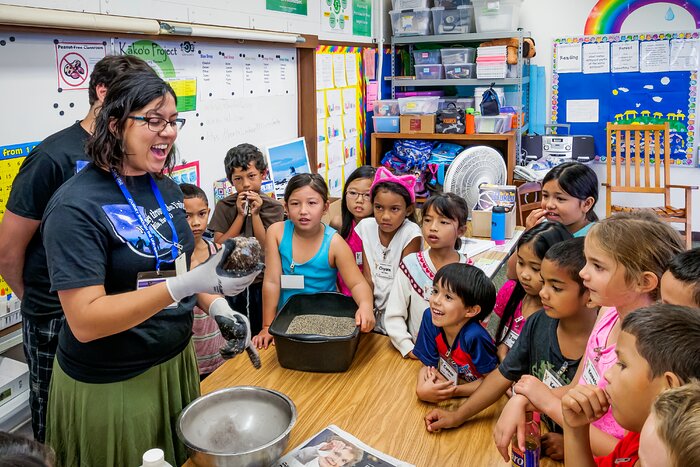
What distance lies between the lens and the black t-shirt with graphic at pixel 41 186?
1.58 meters

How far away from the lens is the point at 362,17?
476 cm

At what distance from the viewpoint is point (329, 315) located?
6.28 ft

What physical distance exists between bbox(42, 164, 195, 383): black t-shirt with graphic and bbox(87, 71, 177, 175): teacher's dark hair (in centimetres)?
4

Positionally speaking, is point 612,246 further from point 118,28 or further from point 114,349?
point 118,28

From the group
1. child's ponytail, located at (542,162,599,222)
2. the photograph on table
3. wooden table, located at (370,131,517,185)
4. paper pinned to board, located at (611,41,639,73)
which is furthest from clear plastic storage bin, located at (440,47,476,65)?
the photograph on table

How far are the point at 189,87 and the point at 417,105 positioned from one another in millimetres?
2604

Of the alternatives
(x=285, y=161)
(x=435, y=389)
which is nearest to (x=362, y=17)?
(x=285, y=161)

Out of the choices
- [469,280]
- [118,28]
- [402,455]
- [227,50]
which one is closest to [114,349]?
[402,455]

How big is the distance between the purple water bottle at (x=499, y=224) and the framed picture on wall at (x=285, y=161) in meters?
1.20

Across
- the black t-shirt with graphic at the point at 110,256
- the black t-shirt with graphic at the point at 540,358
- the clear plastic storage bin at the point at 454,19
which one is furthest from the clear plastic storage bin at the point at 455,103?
the black t-shirt with graphic at the point at 110,256

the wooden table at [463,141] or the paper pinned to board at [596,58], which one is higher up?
the paper pinned to board at [596,58]

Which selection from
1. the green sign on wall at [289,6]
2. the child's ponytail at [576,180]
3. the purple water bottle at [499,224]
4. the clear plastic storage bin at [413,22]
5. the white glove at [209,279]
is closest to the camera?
the white glove at [209,279]

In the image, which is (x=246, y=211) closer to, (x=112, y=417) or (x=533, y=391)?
(x=112, y=417)

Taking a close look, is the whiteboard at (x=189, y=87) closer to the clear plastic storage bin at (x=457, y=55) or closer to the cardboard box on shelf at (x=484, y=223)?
the cardboard box on shelf at (x=484, y=223)
